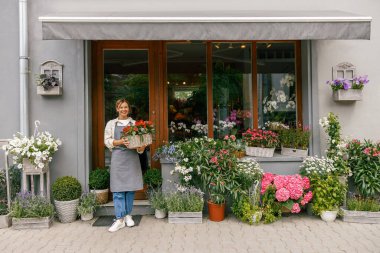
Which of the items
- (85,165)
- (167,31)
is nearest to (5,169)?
(85,165)

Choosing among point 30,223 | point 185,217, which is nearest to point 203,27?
point 185,217

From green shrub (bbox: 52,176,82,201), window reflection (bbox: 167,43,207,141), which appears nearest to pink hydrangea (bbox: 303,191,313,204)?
window reflection (bbox: 167,43,207,141)

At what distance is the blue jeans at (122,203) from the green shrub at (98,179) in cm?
68

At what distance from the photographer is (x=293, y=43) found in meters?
6.51

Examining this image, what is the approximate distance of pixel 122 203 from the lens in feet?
17.0

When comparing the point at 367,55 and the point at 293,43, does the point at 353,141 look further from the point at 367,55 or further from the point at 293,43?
the point at 293,43

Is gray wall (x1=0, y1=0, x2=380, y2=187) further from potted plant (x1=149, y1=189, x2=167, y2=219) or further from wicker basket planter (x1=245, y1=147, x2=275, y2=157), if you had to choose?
potted plant (x1=149, y1=189, x2=167, y2=219)

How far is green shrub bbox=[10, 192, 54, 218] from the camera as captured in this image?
512 cm

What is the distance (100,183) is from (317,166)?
362 cm

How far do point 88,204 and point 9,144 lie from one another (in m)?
1.54

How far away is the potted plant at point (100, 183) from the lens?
5.72 metres

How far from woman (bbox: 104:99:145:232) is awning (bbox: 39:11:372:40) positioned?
1.11 m

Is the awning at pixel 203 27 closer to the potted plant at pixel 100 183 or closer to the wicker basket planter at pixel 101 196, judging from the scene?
the potted plant at pixel 100 183

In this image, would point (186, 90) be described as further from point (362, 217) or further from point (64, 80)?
point (362, 217)
